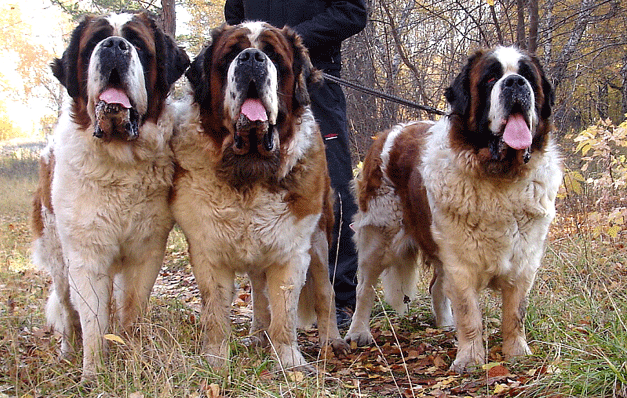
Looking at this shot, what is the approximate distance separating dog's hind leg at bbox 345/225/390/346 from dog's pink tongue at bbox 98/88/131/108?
192 centimetres

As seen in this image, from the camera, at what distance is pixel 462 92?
11.5 ft

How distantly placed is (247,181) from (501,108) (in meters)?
1.33

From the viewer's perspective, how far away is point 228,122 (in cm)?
315

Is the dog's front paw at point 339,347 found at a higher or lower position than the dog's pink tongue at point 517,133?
lower

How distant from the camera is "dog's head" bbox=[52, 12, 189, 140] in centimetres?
292

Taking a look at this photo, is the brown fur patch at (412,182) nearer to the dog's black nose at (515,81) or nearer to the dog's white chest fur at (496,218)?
the dog's white chest fur at (496,218)

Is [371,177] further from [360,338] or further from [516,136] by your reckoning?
[516,136]

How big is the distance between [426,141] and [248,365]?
1.71 m

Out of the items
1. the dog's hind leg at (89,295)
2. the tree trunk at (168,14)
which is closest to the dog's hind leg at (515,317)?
the dog's hind leg at (89,295)

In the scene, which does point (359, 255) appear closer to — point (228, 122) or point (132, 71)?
point (228, 122)

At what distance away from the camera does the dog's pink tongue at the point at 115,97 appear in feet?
9.64

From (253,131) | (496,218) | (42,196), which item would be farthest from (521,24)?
(42,196)

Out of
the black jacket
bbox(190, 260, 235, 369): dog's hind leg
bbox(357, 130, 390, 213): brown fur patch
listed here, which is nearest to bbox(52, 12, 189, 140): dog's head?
bbox(190, 260, 235, 369): dog's hind leg

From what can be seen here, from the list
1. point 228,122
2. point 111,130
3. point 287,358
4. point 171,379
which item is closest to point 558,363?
point 287,358
